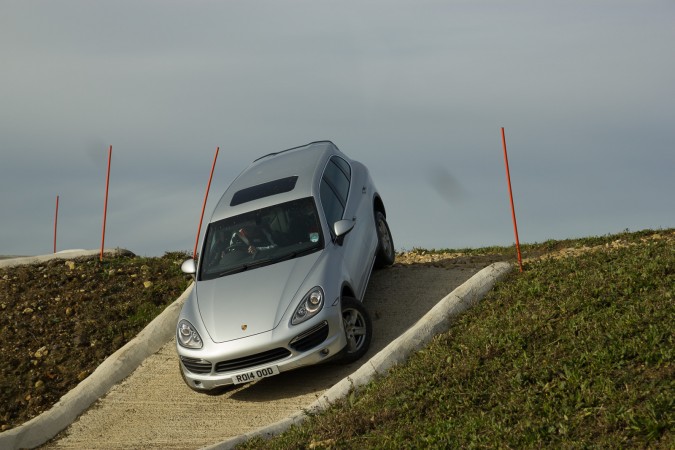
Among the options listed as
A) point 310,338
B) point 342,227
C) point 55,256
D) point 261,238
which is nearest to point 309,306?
point 310,338

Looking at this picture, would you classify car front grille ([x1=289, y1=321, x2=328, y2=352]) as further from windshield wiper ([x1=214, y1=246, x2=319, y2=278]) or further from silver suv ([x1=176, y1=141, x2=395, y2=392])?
windshield wiper ([x1=214, y1=246, x2=319, y2=278])

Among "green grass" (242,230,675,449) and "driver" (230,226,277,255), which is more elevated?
"driver" (230,226,277,255)

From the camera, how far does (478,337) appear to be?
11.2 m

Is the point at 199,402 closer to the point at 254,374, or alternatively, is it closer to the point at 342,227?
the point at 254,374

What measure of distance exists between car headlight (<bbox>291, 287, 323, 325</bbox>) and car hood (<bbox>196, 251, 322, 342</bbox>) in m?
0.11

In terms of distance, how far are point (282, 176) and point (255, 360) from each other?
3.15 meters

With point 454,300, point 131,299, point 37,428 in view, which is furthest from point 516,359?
point 131,299

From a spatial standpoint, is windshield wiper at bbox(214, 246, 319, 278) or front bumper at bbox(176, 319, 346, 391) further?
windshield wiper at bbox(214, 246, 319, 278)

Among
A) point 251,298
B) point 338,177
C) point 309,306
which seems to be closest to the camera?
point 309,306

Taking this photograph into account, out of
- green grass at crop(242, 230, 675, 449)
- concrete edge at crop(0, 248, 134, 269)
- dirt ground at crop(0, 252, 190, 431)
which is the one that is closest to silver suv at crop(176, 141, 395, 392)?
green grass at crop(242, 230, 675, 449)

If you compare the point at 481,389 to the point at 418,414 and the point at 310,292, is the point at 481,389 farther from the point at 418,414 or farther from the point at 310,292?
the point at 310,292

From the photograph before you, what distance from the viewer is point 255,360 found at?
11.2 m

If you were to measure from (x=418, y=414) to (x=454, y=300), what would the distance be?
3.09m

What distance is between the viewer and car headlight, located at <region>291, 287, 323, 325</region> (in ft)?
36.8
